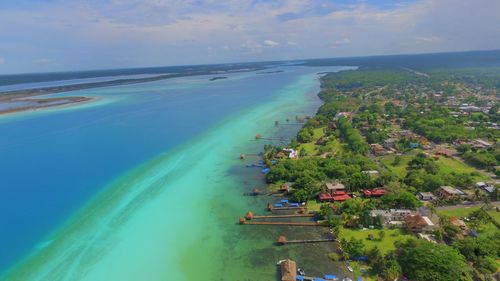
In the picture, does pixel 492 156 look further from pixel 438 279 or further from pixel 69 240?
pixel 69 240

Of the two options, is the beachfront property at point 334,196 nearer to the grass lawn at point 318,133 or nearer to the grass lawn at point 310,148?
the grass lawn at point 310,148

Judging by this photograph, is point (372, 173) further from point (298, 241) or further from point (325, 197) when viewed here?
point (298, 241)

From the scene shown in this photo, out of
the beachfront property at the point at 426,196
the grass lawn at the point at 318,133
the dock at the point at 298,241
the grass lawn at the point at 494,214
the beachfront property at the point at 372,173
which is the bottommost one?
the dock at the point at 298,241

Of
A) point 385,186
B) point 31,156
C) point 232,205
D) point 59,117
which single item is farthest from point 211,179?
point 59,117

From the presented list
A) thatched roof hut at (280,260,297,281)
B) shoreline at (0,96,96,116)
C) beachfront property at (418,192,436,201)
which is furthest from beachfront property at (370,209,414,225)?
shoreline at (0,96,96,116)

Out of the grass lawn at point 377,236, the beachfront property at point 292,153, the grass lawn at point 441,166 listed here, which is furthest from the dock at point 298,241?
the beachfront property at point 292,153

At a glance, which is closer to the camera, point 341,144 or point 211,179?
point 211,179
